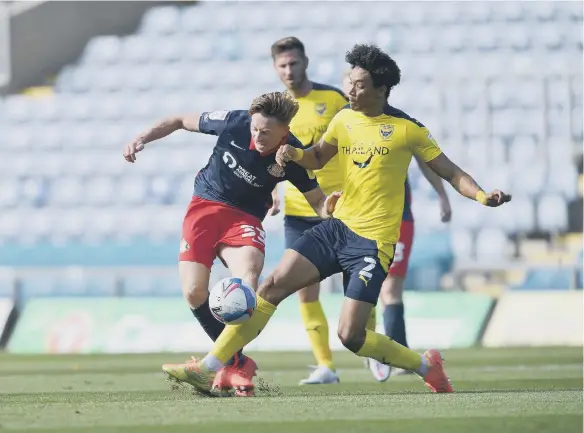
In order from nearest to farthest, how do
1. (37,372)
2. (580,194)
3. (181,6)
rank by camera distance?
(37,372) → (580,194) → (181,6)

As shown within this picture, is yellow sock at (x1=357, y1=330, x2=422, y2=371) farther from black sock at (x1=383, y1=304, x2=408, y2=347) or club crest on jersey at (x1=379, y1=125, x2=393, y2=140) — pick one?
black sock at (x1=383, y1=304, x2=408, y2=347)

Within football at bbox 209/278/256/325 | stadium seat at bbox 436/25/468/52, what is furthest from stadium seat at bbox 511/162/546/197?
football at bbox 209/278/256/325

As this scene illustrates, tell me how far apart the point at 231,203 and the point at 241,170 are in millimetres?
244

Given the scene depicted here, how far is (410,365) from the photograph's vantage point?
8.06m

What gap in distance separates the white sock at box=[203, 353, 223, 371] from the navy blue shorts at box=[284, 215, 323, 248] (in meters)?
2.15

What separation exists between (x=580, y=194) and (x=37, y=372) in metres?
10.4

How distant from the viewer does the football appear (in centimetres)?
754

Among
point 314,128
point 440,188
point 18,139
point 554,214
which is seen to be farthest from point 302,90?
point 18,139

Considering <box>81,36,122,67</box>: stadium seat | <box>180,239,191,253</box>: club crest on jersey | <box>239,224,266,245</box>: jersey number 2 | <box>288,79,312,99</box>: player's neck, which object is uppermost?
<box>81,36,122,67</box>: stadium seat

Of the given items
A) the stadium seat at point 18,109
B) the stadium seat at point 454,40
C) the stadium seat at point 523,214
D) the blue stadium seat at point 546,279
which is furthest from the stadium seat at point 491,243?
the stadium seat at point 18,109

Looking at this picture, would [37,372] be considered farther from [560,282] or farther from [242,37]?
[242,37]

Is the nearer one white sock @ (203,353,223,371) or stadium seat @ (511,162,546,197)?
white sock @ (203,353,223,371)

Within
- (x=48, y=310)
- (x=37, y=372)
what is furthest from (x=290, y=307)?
(x=37, y=372)

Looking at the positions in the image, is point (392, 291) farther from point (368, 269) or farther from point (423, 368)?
point (368, 269)
